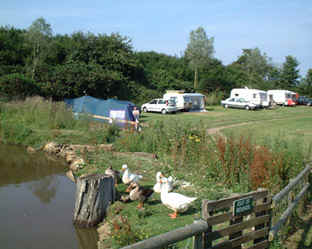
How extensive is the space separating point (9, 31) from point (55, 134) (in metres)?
23.4

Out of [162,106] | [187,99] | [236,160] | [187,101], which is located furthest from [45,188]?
[187,99]

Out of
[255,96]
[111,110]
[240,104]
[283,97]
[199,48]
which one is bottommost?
[111,110]

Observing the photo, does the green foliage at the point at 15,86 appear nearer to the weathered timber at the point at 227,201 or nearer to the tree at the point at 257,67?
the weathered timber at the point at 227,201

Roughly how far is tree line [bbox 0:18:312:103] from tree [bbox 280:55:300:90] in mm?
10204

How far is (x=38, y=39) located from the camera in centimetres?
2923

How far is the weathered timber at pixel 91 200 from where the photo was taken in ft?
20.9

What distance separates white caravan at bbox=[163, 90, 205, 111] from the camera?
32534 mm

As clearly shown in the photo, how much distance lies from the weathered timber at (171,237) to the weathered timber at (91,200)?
3.48 m

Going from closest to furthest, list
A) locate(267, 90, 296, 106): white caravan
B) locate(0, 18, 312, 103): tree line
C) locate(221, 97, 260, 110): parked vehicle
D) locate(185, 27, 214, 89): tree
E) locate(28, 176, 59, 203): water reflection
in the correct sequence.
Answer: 1. locate(28, 176, 59, 203): water reflection
2. locate(0, 18, 312, 103): tree line
3. locate(221, 97, 260, 110): parked vehicle
4. locate(267, 90, 296, 106): white caravan
5. locate(185, 27, 214, 89): tree

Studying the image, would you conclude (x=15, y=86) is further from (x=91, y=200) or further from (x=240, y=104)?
(x=240, y=104)

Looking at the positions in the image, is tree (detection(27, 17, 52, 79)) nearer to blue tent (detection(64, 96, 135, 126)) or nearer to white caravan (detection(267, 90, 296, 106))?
blue tent (detection(64, 96, 135, 126))

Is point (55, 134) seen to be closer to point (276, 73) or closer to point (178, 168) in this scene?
point (178, 168)

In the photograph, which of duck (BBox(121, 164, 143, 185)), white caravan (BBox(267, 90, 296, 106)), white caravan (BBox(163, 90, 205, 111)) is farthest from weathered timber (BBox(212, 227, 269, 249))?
white caravan (BBox(267, 90, 296, 106))

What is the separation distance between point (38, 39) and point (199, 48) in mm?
26687
